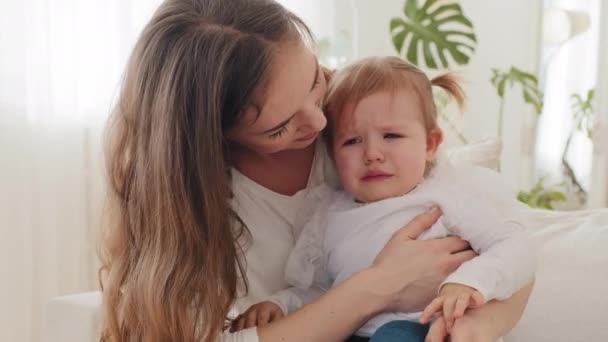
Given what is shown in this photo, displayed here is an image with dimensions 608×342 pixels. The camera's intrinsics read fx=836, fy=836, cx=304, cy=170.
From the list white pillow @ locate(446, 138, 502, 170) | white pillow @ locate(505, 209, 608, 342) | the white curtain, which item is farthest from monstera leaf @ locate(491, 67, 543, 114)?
white pillow @ locate(505, 209, 608, 342)

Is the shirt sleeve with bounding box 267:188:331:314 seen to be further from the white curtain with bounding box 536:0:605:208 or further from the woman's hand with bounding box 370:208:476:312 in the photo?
the white curtain with bounding box 536:0:605:208

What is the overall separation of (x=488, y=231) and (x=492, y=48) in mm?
3044

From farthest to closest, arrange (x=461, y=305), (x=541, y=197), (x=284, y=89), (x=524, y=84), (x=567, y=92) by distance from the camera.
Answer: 1. (x=567, y=92)
2. (x=541, y=197)
3. (x=524, y=84)
4. (x=284, y=89)
5. (x=461, y=305)

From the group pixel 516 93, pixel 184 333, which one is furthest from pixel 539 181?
pixel 184 333

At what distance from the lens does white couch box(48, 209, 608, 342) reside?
5.43 ft

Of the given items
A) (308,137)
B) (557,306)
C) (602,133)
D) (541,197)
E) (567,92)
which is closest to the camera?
(308,137)

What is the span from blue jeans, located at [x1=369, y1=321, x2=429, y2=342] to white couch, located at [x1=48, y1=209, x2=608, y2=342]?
0.40 meters

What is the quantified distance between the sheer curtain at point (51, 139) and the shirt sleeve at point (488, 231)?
1583 mm

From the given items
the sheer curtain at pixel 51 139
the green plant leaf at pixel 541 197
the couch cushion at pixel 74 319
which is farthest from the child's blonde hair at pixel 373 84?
the green plant leaf at pixel 541 197

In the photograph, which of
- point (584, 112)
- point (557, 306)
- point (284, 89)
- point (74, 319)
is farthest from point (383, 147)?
point (584, 112)

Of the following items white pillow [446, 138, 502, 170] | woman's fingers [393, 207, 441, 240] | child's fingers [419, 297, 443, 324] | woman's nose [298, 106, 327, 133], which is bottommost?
white pillow [446, 138, 502, 170]

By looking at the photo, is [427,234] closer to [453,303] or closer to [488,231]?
[488,231]

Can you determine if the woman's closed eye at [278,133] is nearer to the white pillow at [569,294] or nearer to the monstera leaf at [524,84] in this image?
the white pillow at [569,294]

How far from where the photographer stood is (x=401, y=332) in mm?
1320
